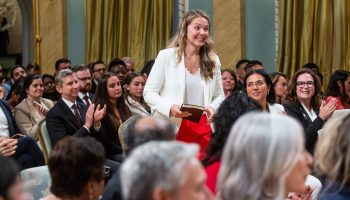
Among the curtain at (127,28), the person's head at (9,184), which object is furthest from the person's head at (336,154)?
the curtain at (127,28)

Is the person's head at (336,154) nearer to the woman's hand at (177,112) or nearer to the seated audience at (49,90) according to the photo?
the woman's hand at (177,112)

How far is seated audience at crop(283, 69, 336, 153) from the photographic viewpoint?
564 centimetres

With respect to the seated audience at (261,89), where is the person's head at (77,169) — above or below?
below

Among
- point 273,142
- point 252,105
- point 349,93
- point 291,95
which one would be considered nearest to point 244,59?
point 349,93

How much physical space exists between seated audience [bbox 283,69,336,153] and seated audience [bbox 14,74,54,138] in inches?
91.1

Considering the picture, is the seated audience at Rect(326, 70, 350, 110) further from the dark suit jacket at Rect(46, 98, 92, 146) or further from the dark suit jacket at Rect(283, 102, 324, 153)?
the dark suit jacket at Rect(46, 98, 92, 146)

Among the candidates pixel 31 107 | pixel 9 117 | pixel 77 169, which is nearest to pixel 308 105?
pixel 9 117

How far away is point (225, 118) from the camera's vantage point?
3.46m

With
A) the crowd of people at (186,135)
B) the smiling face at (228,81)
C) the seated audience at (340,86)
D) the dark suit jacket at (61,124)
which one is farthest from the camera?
the smiling face at (228,81)

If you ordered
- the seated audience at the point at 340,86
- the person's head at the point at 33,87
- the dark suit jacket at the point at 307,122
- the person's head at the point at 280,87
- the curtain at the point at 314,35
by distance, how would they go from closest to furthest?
the dark suit jacket at the point at 307,122
the seated audience at the point at 340,86
the person's head at the point at 280,87
the person's head at the point at 33,87
the curtain at the point at 314,35

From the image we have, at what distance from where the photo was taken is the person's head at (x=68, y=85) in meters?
6.35

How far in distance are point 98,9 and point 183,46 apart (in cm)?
519

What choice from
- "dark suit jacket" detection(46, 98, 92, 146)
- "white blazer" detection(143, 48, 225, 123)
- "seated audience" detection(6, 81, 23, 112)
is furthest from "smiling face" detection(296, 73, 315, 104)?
"seated audience" detection(6, 81, 23, 112)

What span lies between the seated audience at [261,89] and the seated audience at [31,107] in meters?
2.14
